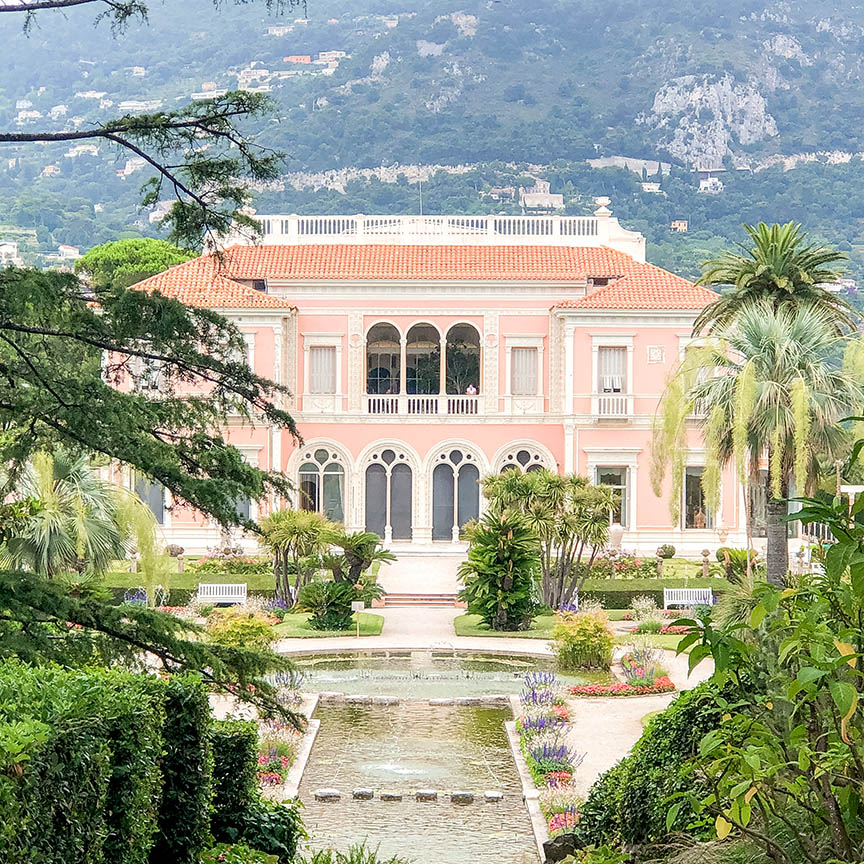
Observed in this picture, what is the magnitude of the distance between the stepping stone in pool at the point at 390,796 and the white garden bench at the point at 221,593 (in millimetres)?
14792

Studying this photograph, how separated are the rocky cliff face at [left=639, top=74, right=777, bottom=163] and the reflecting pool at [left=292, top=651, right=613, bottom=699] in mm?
93097

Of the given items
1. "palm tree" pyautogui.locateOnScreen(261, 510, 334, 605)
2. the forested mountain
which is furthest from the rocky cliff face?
"palm tree" pyautogui.locateOnScreen(261, 510, 334, 605)

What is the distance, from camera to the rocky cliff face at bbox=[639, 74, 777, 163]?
4449 inches

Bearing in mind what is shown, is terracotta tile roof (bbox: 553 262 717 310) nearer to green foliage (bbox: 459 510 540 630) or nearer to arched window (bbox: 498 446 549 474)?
arched window (bbox: 498 446 549 474)

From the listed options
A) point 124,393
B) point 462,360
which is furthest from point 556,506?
point 124,393

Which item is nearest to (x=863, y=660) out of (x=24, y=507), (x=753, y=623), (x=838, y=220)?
(x=753, y=623)

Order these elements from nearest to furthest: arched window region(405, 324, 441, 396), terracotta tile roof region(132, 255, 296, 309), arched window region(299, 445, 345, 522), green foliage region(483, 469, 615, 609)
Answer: green foliage region(483, 469, 615, 609) → terracotta tile roof region(132, 255, 296, 309) → arched window region(299, 445, 345, 522) → arched window region(405, 324, 441, 396)

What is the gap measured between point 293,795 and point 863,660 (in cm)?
873

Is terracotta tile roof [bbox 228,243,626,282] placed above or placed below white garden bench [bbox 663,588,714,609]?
above

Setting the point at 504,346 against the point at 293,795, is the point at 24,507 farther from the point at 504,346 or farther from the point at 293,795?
the point at 504,346

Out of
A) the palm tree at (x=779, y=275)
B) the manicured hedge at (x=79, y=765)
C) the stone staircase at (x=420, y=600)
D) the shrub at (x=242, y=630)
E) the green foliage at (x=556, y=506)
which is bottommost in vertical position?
the stone staircase at (x=420, y=600)

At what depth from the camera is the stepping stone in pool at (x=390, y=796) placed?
559 inches

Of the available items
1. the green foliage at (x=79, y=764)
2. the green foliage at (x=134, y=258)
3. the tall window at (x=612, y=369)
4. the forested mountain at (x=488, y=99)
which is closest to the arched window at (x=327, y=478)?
the tall window at (x=612, y=369)

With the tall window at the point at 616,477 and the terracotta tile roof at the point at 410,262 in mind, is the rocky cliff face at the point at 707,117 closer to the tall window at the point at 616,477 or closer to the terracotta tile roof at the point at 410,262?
the terracotta tile roof at the point at 410,262
